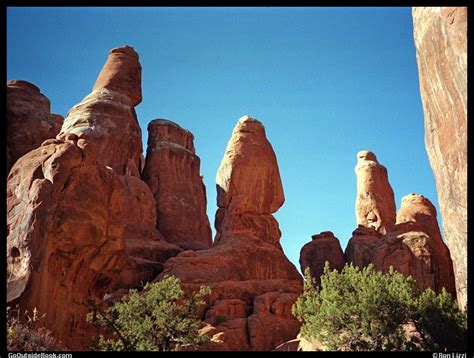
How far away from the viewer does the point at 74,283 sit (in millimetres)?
24984

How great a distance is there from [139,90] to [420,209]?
25.5m

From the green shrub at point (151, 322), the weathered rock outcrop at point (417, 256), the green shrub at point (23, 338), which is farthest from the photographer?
the weathered rock outcrop at point (417, 256)

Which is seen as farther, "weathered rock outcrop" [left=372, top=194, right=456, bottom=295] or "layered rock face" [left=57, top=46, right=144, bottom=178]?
"layered rock face" [left=57, top=46, right=144, bottom=178]

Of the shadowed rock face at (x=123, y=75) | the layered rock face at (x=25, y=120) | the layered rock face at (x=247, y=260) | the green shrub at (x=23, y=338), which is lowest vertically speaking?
the green shrub at (x=23, y=338)

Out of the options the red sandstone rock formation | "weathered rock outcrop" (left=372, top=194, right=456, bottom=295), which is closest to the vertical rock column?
the red sandstone rock formation

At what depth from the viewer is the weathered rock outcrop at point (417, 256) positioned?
1438 inches

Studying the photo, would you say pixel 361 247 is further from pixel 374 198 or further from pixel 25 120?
pixel 25 120

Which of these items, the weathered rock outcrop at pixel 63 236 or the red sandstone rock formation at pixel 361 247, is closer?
the weathered rock outcrop at pixel 63 236

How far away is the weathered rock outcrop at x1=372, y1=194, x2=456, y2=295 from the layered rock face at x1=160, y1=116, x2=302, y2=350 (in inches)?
230

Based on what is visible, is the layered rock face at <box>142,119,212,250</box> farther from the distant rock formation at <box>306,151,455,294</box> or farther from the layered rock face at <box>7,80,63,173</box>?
the layered rock face at <box>7,80,63,173</box>

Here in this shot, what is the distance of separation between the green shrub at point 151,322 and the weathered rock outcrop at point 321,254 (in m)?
18.3

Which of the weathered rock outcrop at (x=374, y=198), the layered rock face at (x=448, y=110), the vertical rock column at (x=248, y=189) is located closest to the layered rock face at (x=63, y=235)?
the layered rock face at (x=448, y=110)

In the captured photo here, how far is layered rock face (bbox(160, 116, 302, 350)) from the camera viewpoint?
98.1ft

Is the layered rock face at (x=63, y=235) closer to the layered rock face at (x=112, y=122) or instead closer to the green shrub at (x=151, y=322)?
the green shrub at (x=151, y=322)
